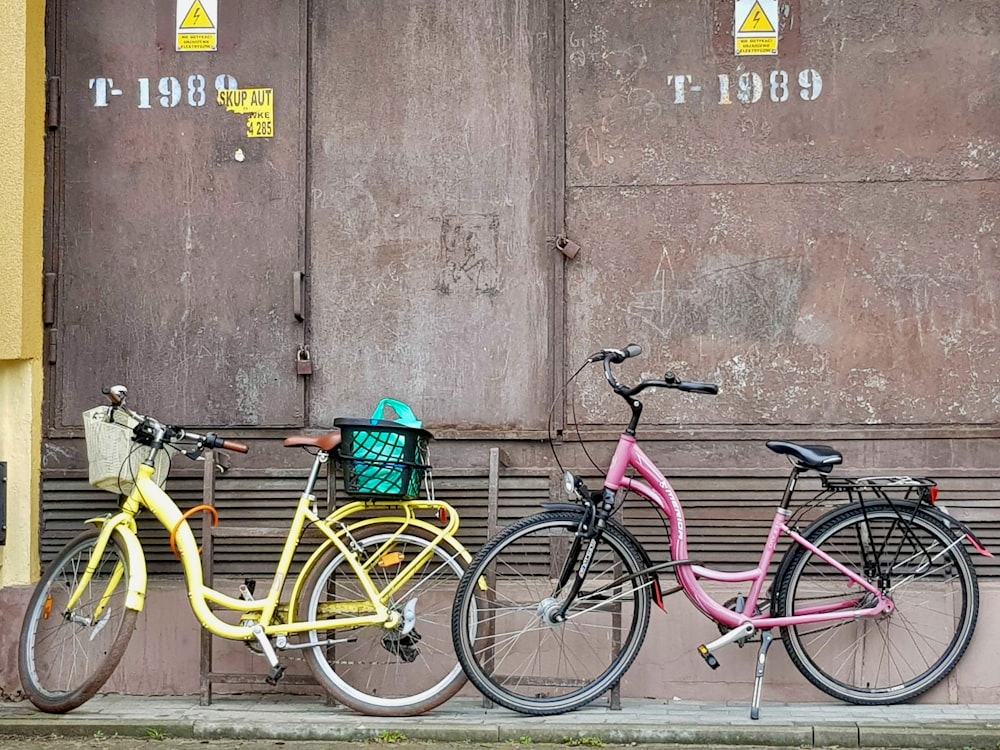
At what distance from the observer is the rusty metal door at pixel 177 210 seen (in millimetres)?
6688

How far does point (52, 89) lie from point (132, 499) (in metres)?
2.40

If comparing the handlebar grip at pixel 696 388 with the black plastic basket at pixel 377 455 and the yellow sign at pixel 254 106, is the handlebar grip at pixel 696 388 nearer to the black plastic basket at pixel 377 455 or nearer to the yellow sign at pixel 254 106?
the black plastic basket at pixel 377 455

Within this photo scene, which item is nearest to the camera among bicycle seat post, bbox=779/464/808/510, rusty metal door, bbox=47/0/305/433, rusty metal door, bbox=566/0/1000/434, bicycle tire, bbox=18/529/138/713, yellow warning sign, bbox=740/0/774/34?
bicycle seat post, bbox=779/464/808/510

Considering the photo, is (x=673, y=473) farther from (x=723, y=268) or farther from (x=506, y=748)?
(x=506, y=748)

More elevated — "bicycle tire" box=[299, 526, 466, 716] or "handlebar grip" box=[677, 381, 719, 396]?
"handlebar grip" box=[677, 381, 719, 396]

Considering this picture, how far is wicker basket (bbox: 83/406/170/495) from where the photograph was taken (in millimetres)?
6031

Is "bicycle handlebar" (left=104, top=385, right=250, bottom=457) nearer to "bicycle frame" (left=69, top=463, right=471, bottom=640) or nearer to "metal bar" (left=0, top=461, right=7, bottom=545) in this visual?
"bicycle frame" (left=69, top=463, right=471, bottom=640)

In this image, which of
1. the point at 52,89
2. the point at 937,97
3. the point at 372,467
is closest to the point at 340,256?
the point at 372,467

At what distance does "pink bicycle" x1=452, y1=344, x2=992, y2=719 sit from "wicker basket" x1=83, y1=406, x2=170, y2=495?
178 cm

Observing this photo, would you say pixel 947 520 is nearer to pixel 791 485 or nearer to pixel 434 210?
pixel 791 485

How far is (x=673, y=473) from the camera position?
6.50m

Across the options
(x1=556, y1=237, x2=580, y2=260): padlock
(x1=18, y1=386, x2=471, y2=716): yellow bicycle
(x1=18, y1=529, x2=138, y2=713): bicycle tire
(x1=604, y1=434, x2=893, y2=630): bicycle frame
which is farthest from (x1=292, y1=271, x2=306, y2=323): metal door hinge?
(x1=604, y1=434, x2=893, y2=630): bicycle frame

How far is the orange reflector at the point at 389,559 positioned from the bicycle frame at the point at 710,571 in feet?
3.70

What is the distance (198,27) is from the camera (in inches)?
266
